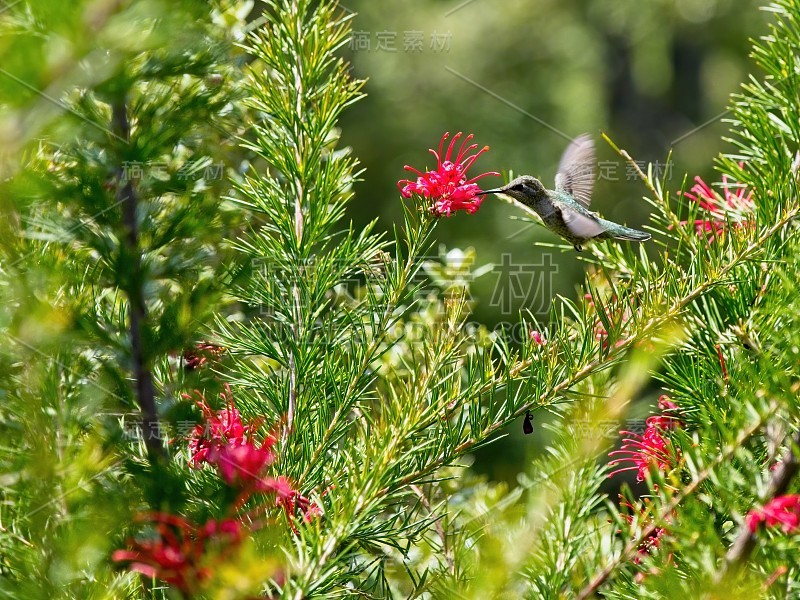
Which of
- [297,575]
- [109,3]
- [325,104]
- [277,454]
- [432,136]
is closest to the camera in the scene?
[109,3]

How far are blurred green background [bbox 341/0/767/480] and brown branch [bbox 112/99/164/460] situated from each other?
7.08 meters

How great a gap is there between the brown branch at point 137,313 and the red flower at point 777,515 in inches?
12.8

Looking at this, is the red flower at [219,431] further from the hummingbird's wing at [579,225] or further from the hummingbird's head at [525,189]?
the hummingbird's head at [525,189]

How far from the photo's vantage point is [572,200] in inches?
61.1

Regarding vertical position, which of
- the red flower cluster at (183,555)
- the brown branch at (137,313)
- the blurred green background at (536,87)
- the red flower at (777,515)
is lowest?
the blurred green background at (536,87)

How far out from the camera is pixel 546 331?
2.17ft

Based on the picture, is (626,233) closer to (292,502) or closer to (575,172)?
(575,172)

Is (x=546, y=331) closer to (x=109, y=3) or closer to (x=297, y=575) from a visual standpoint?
(x=297, y=575)

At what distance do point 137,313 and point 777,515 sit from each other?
37 cm

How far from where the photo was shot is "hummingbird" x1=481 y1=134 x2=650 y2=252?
1.08m

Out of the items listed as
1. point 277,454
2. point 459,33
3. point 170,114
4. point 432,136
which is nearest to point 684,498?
point 277,454

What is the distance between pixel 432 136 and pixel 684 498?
26.1 ft

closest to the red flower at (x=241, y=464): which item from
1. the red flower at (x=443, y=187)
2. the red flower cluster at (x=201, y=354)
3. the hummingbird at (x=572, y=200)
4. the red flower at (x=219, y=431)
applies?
the red flower at (x=219, y=431)

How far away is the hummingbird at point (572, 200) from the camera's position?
3.56 ft
